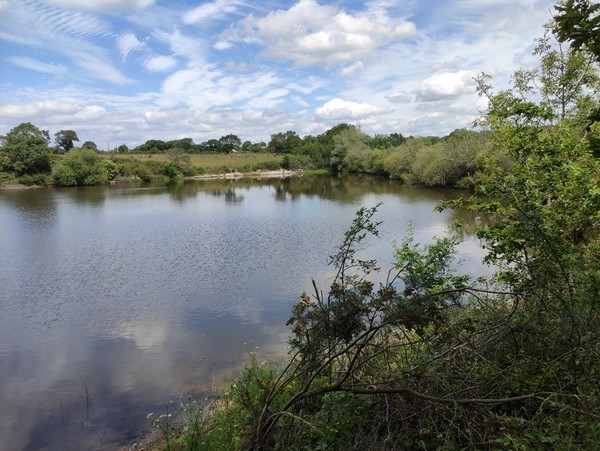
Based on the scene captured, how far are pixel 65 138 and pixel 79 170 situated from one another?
35704 mm

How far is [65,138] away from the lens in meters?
96.6

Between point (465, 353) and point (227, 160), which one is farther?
point (227, 160)

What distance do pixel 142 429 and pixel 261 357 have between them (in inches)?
124

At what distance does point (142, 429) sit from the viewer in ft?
24.9

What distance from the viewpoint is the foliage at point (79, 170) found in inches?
2623

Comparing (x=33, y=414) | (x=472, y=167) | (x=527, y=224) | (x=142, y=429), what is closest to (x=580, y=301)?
(x=527, y=224)

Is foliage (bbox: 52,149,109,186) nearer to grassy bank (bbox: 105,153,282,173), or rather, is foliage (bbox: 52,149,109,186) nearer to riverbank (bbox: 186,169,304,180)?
grassy bank (bbox: 105,153,282,173)

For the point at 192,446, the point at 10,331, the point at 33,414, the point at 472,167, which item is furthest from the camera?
the point at 472,167

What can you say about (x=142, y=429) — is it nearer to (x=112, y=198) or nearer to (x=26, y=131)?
(x=112, y=198)

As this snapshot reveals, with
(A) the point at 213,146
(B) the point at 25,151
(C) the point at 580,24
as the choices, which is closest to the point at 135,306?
(C) the point at 580,24

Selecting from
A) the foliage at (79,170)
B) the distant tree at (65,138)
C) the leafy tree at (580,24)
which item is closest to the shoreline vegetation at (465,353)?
the leafy tree at (580,24)

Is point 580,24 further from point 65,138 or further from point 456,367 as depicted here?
point 65,138

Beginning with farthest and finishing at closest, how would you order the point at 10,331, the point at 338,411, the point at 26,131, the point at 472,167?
the point at 26,131 < the point at 472,167 < the point at 10,331 < the point at 338,411

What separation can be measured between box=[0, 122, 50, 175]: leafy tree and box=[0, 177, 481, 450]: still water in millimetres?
41874
